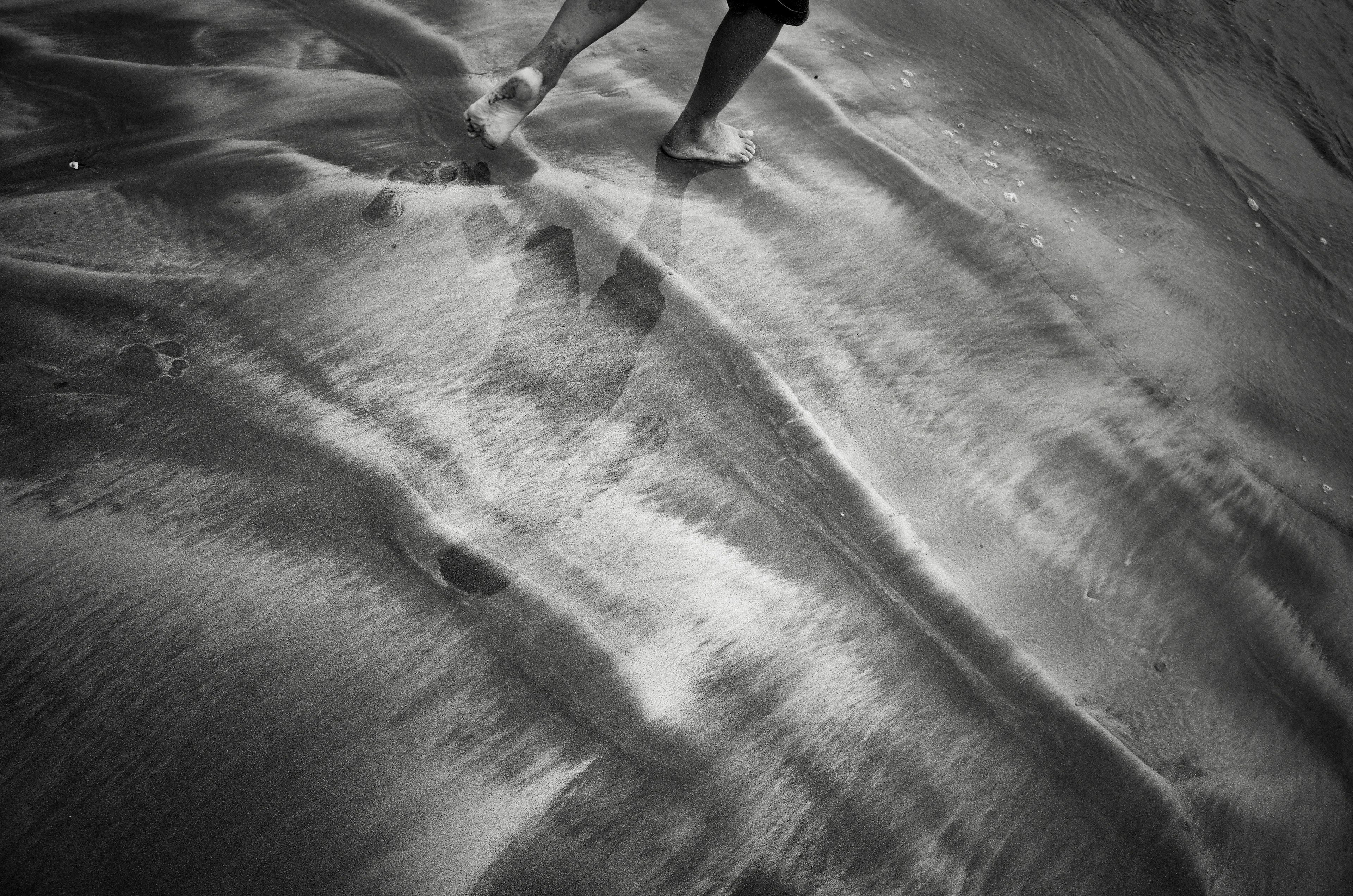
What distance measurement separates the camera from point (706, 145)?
1708 millimetres

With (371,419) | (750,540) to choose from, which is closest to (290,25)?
(371,419)

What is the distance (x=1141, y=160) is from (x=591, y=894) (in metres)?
2.37

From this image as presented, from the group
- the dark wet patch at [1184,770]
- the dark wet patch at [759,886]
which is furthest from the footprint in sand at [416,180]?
the dark wet patch at [1184,770]

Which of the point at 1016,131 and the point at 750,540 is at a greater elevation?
the point at 1016,131

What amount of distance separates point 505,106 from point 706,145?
19.7 inches

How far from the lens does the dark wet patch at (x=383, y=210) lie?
58.3 inches

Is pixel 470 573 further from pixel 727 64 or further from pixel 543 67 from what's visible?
pixel 727 64

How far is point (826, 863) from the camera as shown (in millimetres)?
1009

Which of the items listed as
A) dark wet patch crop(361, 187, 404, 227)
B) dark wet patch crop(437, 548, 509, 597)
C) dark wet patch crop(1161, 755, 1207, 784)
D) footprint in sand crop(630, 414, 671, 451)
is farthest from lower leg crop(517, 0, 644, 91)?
dark wet patch crop(1161, 755, 1207, 784)

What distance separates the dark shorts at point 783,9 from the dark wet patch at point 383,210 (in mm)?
820

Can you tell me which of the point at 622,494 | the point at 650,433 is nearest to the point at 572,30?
the point at 650,433

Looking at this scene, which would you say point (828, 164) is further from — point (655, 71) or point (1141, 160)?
point (1141, 160)

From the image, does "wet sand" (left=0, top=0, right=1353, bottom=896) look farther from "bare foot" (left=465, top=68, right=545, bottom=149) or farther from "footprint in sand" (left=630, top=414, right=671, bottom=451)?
"bare foot" (left=465, top=68, right=545, bottom=149)

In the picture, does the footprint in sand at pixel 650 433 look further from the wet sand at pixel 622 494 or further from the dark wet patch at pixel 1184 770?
the dark wet patch at pixel 1184 770
